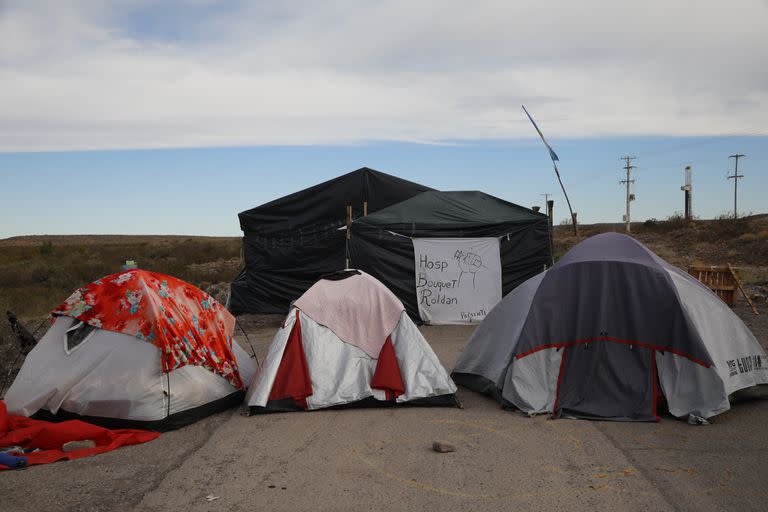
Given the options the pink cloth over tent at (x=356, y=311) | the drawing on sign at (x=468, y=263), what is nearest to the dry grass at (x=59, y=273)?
the drawing on sign at (x=468, y=263)

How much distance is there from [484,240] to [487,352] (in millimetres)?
8242

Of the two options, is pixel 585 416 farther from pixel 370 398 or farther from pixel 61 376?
pixel 61 376

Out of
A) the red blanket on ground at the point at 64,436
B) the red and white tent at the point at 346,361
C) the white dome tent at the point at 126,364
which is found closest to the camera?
the red blanket on ground at the point at 64,436

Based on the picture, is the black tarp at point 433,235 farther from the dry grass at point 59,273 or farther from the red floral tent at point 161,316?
the dry grass at point 59,273

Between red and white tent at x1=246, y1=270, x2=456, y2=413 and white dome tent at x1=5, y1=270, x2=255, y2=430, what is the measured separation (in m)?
0.64

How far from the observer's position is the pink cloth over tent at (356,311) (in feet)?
27.3

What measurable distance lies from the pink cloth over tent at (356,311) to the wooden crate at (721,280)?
12.3 meters

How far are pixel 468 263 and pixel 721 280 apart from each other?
6.68 metres

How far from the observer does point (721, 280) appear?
59.7 feet

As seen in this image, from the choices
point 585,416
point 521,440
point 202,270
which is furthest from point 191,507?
point 202,270

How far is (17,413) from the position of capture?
7469 millimetres

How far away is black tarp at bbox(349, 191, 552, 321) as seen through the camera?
16562mm

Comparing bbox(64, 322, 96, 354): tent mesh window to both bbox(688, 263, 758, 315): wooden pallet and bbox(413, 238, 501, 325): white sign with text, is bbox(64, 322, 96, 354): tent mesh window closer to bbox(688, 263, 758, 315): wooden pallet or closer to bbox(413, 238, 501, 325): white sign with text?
bbox(413, 238, 501, 325): white sign with text

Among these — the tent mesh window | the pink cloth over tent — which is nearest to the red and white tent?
the pink cloth over tent
